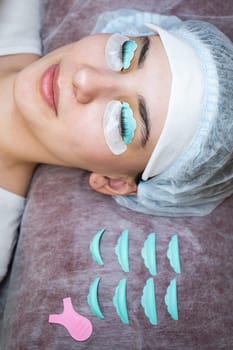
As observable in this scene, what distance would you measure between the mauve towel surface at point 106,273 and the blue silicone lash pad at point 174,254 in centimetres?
1

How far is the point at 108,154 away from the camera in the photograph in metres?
1.28

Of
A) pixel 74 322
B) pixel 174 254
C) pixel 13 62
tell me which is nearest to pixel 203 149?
pixel 174 254

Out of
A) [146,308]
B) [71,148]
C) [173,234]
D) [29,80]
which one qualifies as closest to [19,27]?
[29,80]

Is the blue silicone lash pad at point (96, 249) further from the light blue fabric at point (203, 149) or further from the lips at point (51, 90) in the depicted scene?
the lips at point (51, 90)

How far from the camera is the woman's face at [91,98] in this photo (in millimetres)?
1222

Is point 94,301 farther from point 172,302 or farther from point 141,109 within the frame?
point 141,109

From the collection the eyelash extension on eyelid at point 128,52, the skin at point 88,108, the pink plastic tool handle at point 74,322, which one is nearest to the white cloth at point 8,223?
the skin at point 88,108

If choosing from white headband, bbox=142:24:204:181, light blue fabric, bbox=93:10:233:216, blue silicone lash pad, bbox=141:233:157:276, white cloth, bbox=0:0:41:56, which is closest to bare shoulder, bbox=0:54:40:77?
white cloth, bbox=0:0:41:56

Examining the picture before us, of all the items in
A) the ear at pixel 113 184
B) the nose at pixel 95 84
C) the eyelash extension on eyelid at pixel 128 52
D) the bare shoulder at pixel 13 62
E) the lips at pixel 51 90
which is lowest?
the ear at pixel 113 184

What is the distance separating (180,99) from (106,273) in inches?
17.9

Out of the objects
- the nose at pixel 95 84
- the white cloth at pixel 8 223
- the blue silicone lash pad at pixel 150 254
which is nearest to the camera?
the nose at pixel 95 84

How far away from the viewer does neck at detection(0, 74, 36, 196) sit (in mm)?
1422

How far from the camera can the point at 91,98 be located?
4.04 feet

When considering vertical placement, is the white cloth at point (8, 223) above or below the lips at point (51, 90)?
below
